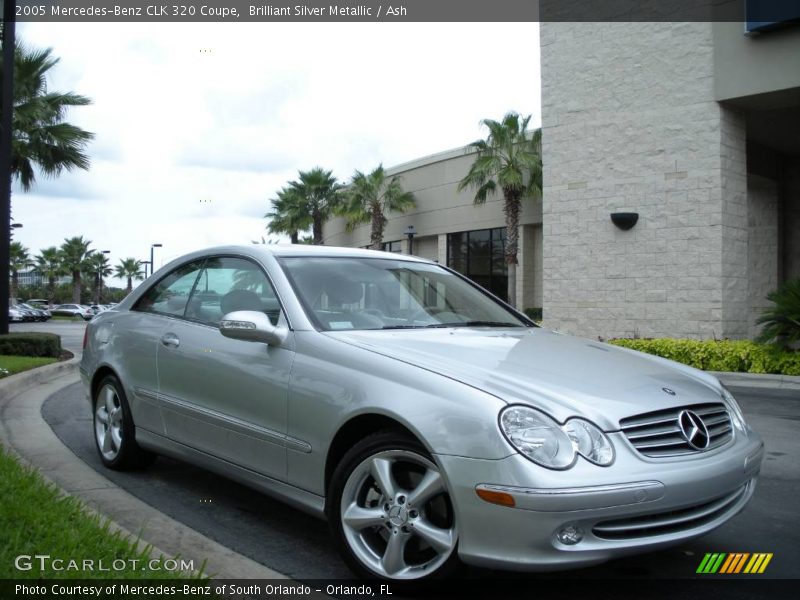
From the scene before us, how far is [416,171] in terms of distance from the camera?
31.0m

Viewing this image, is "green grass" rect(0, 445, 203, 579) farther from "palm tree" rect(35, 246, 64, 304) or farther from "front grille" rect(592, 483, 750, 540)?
"palm tree" rect(35, 246, 64, 304)

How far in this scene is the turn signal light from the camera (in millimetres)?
2658

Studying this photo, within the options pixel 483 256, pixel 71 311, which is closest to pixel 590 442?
pixel 483 256

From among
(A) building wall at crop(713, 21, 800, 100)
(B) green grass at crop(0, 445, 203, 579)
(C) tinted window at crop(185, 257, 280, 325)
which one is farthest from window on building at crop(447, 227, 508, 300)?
(B) green grass at crop(0, 445, 203, 579)

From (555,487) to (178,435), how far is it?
8.40ft

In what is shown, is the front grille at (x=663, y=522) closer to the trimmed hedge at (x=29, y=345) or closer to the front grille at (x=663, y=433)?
the front grille at (x=663, y=433)

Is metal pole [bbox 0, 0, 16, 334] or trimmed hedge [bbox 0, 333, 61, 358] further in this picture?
metal pole [bbox 0, 0, 16, 334]

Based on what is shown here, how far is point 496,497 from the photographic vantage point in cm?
268

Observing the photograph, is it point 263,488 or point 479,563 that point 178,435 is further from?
point 479,563

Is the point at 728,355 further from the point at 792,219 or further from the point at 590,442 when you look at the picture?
the point at 590,442

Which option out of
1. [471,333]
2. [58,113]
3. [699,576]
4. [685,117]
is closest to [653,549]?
[699,576]

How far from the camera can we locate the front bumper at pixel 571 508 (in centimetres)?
264

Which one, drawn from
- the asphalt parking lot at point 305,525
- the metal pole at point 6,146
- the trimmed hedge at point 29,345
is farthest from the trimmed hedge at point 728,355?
the metal pole at point 6,146

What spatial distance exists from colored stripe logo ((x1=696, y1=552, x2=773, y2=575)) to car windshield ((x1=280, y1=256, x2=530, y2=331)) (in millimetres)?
1611
